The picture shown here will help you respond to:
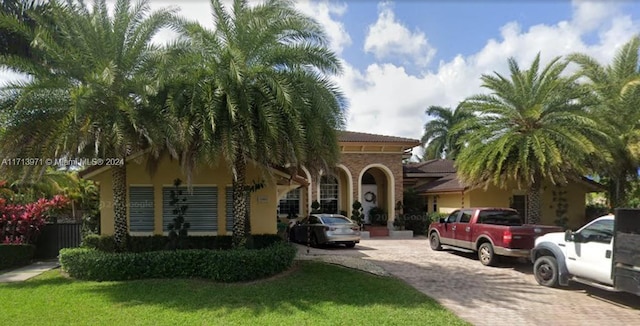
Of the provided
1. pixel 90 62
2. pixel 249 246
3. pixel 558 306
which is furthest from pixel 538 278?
pixel 90 62

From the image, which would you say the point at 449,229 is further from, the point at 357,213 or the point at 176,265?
the point at 176,265

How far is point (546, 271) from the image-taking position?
10352mm

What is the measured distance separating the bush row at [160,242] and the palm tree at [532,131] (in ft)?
28.8

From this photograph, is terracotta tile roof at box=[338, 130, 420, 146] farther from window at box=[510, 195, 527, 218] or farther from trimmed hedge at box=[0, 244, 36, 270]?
trimmed hedge at box=[0, 244, 36, 270]

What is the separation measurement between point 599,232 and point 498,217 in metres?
5.25

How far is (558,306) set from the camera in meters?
8.55

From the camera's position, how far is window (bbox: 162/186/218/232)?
45.3 feet

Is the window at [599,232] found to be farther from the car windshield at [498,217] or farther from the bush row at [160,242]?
the bush row at [160,242]

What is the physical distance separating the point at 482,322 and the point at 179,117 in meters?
7.77

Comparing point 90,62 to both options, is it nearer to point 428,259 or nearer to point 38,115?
point 38,115

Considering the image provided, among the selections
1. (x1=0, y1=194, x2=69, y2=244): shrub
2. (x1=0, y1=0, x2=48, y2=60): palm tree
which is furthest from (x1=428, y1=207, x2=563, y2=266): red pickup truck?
(x1=0, y1=0, x2=48, y2=60): palm tree

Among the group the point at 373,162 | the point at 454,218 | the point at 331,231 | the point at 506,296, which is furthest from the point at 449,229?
the point at 373,162

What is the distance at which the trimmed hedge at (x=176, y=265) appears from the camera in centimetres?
1016

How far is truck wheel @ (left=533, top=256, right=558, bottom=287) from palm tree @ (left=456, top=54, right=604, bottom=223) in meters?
5.47
